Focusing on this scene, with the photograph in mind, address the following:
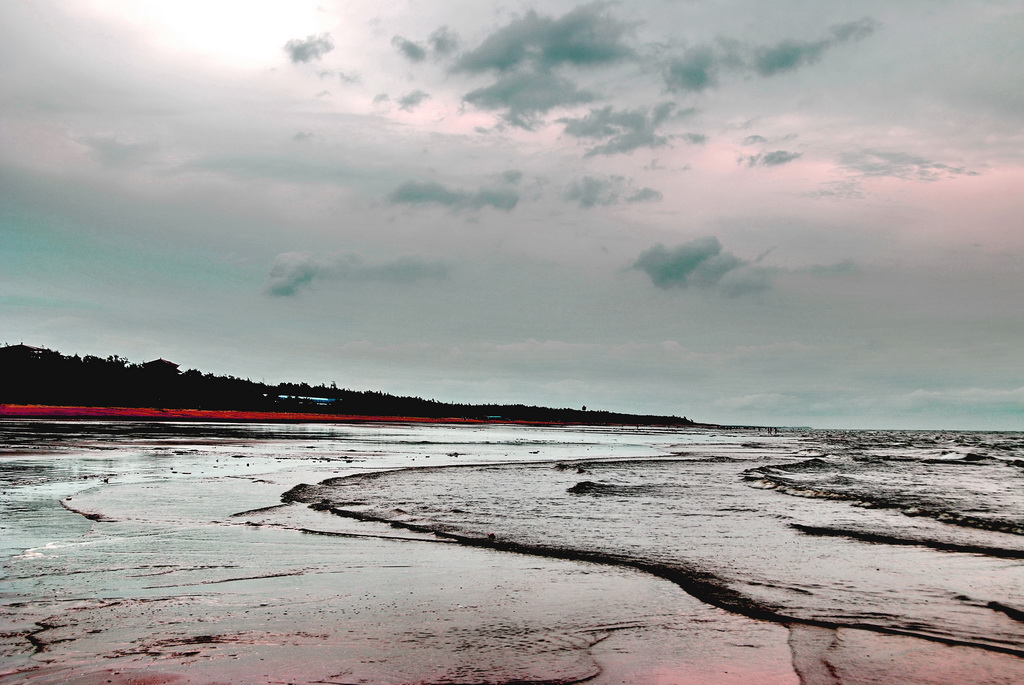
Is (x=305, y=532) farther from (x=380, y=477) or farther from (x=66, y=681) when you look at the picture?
(x=380, y=477)

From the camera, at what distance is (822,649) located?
5.91m

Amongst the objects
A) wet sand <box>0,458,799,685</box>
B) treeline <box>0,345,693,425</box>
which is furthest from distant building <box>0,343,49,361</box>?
wet sand <box>0,458,799,685</box>

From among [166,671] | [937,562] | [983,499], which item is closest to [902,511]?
[983,499]

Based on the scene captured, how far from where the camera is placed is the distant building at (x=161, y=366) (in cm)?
12419

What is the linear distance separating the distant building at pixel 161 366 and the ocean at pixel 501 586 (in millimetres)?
118227

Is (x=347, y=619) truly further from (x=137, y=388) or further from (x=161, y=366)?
(x=161, y=366)

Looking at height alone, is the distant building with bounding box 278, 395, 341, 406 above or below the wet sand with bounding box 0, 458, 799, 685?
above

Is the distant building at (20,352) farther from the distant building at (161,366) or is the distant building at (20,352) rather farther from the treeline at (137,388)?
the distant building at (161,366)

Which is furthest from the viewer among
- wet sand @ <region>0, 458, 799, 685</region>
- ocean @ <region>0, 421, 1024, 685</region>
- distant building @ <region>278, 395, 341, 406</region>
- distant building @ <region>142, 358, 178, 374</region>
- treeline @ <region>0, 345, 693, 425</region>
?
distant building @ <region>278, 395, 341, 406</region>

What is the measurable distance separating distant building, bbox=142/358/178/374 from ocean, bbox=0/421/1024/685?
11823 centimetres

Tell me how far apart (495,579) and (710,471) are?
66.4 ft

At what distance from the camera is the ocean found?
5438 millimetres

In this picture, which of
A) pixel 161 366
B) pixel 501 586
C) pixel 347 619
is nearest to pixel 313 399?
pixel 161 366

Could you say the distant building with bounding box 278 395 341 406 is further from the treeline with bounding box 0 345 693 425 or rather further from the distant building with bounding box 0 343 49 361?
the distant building with bounding box 0 343 49 361
